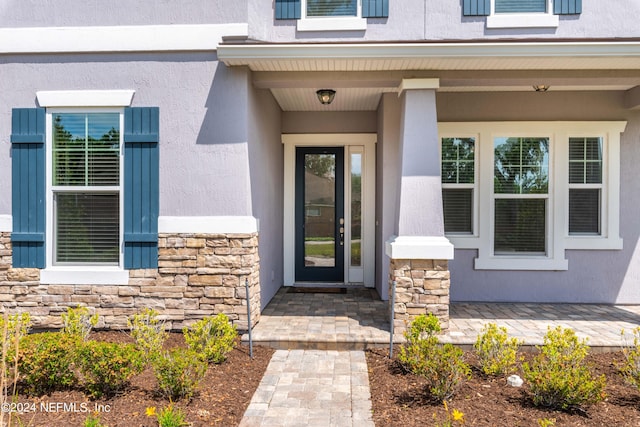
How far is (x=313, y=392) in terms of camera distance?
3.72 metres

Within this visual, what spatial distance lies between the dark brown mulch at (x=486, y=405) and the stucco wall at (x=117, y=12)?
4353 mm

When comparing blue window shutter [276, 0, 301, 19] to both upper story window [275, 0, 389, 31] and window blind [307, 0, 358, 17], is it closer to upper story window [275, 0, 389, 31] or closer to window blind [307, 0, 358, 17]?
upper story window [275, 0, 389, 31]

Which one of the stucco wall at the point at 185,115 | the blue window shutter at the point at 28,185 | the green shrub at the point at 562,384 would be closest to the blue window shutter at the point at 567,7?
the stucco wall at the point at 185,115

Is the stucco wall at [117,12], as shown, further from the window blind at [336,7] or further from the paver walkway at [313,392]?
the paver walkway at [313,392]

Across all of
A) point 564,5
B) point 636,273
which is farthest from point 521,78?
point 636,273

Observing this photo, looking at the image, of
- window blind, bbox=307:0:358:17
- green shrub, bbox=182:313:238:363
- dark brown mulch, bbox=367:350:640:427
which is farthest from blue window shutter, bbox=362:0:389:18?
dark brown mulch, bbox=367:350:640:427

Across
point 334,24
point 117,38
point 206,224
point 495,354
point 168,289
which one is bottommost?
point 495,354

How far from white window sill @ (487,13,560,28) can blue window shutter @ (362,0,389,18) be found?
1439mm

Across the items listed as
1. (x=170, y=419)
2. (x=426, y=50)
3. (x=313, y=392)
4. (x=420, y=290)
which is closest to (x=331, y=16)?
(x=426, y=50)

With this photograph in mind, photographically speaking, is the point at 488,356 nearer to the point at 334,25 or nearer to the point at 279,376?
the point at 279,376

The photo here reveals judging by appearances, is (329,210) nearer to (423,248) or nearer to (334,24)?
(423,248)

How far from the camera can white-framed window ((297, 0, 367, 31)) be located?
555cm

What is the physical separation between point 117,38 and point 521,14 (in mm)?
5112

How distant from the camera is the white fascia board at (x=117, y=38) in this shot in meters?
4.96
